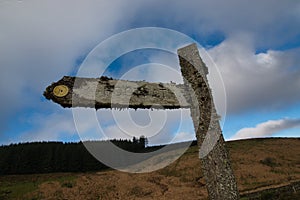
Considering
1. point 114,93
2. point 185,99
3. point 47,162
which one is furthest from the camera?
point 47,162

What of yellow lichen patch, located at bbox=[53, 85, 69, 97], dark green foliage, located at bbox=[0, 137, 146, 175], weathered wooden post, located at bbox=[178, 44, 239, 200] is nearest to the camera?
yellow lichen patch, located at bbox=[53, 85, 69, 97]

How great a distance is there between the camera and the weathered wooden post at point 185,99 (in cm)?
197

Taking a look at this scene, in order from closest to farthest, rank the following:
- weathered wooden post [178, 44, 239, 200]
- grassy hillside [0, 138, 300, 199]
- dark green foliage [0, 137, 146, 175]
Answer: weathered wooden post [178, 44, 239, 200] → grassy hillside [0, 138, 300, 199] → dark green foliage [0, 137, 146, 175]

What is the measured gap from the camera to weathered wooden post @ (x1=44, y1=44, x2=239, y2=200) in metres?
1.97

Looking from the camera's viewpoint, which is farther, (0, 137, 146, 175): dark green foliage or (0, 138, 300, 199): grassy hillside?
(0, 137, 146, 175): dark green foliage

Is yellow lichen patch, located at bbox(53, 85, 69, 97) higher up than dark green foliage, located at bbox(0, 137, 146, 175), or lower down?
lower down

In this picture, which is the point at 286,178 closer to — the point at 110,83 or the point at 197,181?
the point at 197,181

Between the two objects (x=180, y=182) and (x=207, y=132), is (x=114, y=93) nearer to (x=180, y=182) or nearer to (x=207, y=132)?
(x=207, y=132)

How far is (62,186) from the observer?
40.9m

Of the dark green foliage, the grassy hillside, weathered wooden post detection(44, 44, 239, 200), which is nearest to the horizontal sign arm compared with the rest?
weathered wooden post detection(44, 44, 239, 200)

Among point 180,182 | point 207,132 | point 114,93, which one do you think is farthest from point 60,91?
point 180,182

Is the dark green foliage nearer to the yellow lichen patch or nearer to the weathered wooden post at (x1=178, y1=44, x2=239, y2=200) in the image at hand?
the weathered wooden post at (x1=178, y1=44, x2=239, y2=200)

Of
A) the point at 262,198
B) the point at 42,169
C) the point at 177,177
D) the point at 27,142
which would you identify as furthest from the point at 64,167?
the point at 262,198

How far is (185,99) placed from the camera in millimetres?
2348
